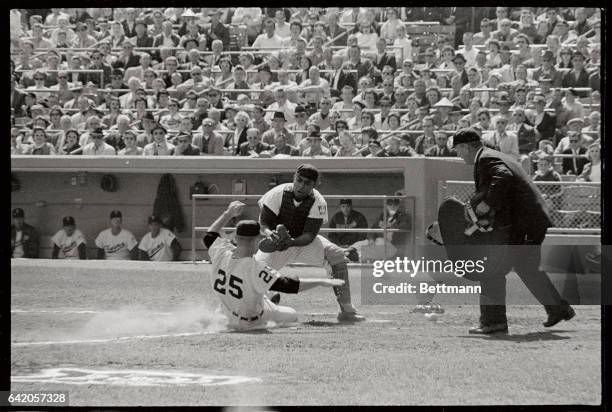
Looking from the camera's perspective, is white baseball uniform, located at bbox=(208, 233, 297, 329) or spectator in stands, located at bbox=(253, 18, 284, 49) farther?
spectator in stands, located at bbox=(253, 18, 284, 49)

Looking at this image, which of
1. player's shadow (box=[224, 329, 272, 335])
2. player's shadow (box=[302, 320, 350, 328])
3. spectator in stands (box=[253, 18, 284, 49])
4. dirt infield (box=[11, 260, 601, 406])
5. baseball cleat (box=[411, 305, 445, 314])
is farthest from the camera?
spectator in stands (box=[253, 18, 284, 49])

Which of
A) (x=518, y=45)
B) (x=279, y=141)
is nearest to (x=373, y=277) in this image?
(x=279, y=141)

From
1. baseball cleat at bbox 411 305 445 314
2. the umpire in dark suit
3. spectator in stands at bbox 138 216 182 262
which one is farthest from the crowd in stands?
the umpire in dark suit

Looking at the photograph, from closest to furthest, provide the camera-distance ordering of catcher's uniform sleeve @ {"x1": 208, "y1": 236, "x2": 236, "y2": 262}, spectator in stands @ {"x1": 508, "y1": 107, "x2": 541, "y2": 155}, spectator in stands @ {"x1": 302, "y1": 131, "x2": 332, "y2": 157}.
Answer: catcher's uniform sleeve @ {"x1": 208, "y1": 236, "x2": 236, "y2": 262} < spectator in stands @ {"x1": 508, "y1": 107, "x2": 541, "y2": 155} < spectator in stands @ {"x1": 302, "y1": 131, "x2": 332, "y2": 157}

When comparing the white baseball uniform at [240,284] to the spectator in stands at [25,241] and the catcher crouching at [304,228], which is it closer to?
the catcher crouching at [304,228]

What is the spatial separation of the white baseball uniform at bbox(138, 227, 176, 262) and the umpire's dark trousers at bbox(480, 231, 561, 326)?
24.0ft

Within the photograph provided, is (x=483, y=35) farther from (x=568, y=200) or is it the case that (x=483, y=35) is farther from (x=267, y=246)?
(x=267, y=246)

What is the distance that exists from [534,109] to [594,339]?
21.5 ft

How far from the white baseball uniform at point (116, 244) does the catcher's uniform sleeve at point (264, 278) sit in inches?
279

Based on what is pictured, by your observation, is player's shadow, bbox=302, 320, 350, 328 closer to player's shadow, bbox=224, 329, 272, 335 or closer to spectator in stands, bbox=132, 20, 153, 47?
player's shadow, bbox=224, 329, 272, 335

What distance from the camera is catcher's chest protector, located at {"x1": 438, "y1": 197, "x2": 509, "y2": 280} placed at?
8.10m

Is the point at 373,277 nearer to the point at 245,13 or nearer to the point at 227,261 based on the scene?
the point at 227,261

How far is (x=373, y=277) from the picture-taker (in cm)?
798

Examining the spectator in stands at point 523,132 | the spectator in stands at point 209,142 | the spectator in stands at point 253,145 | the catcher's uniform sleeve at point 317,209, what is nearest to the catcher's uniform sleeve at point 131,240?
the spectator in stands at point 209,142
